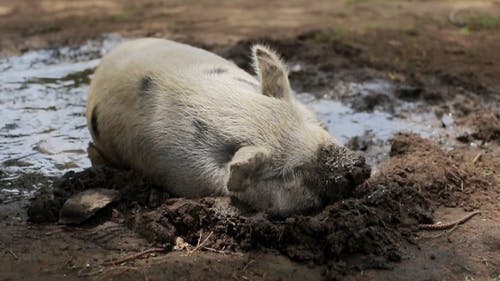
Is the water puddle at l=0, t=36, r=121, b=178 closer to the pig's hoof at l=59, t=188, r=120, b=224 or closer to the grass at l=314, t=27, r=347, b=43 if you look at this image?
the pig's hoof at l=59, t=188, r=120, b=224

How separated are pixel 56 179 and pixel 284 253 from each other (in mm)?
2015

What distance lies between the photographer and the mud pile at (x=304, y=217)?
4.18 metres

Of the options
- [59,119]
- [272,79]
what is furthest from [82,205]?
[59,119]

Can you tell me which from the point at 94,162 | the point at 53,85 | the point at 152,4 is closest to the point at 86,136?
the point at 94,162

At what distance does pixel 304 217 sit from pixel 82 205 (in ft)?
4.73

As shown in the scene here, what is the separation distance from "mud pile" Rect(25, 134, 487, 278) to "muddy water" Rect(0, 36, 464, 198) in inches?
24.0

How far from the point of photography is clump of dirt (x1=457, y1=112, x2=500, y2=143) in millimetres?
6090

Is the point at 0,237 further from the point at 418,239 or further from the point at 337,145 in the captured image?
the point at 418,239

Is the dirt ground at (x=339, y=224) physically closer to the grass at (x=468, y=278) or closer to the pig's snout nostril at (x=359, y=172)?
the grass at (x=468, y=278)

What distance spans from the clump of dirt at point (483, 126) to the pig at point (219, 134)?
1.85 m

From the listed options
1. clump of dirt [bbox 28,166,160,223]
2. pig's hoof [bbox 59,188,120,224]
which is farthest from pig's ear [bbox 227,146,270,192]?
pig's hoof [bbox 59,188,120,224]

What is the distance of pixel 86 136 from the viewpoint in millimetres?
6113

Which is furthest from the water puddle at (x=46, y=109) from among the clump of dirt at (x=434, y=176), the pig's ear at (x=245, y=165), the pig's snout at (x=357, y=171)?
the clump of dirt at (x=434, y=176)

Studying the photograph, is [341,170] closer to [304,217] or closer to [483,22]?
[304,217]
